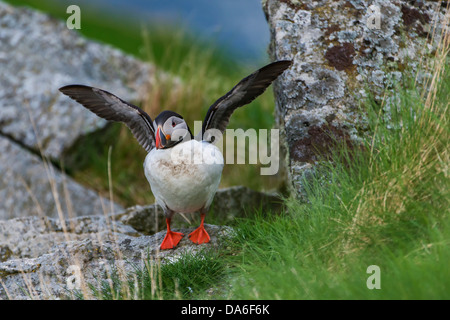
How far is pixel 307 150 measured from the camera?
18.4 feet

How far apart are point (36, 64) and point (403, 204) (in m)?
7.67

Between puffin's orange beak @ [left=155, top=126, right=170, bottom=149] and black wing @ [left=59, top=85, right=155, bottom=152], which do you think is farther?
black wing @ [left=59, top=85, right=155, bottom=152]

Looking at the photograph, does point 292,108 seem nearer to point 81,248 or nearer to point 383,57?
point 383,57

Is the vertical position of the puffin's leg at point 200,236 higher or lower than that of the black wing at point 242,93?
lower

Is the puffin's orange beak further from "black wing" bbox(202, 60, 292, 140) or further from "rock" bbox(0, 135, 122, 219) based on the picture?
"rock" bbox(0, 135, 122, 219)

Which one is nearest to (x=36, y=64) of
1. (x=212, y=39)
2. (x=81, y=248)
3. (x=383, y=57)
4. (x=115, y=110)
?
(x=212, y=39)

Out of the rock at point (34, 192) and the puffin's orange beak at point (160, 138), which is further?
the rock at point (34, 192)

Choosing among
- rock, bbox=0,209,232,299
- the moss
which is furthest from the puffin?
the moss

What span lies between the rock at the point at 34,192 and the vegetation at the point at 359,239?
424 centimetres

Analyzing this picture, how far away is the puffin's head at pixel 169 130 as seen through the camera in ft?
16.1

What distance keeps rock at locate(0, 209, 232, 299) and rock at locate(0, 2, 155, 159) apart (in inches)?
106

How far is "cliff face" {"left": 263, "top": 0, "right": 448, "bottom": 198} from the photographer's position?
18.4 feet

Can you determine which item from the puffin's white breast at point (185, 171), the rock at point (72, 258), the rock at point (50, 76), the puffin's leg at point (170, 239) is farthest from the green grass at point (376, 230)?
the rock at point (50, 76)

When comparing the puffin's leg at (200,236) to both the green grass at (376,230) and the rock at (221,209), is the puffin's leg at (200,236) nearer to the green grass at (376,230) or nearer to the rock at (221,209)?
the green grass at (376,230)
